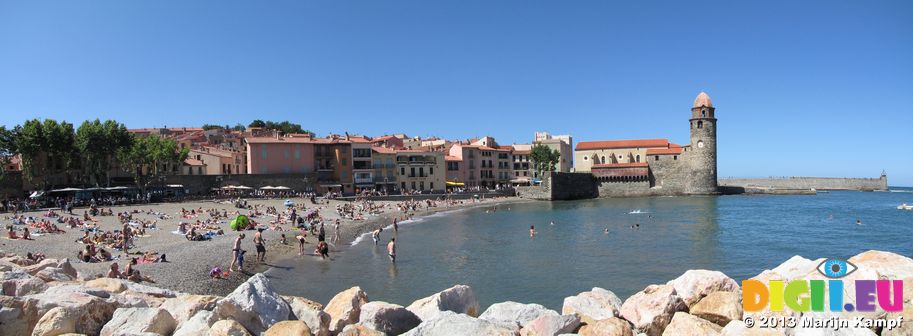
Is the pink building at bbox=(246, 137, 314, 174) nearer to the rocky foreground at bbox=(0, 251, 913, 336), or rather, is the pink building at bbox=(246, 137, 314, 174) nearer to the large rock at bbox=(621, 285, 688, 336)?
the rocky foreground at bbox=(0, 251, 913, 336)

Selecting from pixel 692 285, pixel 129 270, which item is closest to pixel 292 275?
pixel 129 270

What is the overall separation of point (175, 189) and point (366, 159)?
66.9 ft

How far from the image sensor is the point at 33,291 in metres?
9.09

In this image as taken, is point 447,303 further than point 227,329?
Yes

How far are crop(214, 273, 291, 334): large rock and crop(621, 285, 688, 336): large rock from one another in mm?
5473

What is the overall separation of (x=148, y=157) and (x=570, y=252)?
44.1 m

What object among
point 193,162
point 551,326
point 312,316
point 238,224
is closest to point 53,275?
point 312,316

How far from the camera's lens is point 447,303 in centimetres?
930

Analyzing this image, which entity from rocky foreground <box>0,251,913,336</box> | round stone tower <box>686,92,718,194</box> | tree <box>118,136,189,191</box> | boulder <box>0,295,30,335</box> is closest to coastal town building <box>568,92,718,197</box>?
round stone tower <box>686,92,718,194</box>

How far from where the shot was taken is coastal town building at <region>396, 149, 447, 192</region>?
67.7 meters

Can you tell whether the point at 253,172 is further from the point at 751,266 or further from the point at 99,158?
the point at 751,266

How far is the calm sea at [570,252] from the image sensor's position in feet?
58.3

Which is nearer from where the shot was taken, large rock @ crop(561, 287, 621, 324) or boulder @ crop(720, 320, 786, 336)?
boulder @ crop(720, 320, 786, 336)

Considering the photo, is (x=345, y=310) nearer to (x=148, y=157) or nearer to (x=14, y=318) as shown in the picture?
(x=14, y=318)
